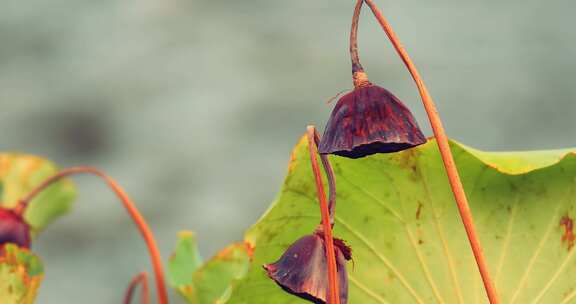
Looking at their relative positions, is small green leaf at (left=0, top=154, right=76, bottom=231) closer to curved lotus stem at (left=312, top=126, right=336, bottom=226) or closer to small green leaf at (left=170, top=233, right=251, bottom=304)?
small green leaf at (left=170, top=233, right=251, bottom=304)

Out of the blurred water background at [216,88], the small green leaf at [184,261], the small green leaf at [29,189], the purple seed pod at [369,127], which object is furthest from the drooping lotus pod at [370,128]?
the blurred water background at [216,88]

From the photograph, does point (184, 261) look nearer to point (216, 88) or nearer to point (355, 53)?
point (355, 53)

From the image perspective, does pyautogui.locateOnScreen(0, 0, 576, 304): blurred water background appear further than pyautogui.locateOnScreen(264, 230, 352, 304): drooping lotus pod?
Yes

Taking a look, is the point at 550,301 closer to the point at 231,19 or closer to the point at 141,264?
the point at 141,264

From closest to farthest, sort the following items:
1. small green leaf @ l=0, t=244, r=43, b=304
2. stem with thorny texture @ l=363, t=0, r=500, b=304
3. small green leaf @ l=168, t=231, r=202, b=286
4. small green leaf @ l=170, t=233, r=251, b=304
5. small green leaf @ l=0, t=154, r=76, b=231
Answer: stem with thorny texture @ l=363, t=0, r=500, b=304, small green leaf @ l=0, t=244, r=43, b=304, small green leaf @ l=170, t=233, r=251, b=304, small green leaf @ l=168, t=231, r=202, b=286, small green leaf @ l=0, t=154, r=76, b=231

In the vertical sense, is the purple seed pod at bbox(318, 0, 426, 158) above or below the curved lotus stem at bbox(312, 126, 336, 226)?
above

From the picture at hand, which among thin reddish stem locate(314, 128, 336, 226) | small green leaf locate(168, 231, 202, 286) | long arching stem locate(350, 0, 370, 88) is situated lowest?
small green leaf locate(168, 231, 202, 286)

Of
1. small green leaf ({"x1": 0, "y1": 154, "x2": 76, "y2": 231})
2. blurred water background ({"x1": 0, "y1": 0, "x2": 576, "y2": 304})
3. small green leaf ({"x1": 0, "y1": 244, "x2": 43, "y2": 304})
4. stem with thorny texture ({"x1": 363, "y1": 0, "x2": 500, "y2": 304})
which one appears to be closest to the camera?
stem with thorny texture ({"x1": 363, "y1": 0, "x2": 500, "y2": 304})

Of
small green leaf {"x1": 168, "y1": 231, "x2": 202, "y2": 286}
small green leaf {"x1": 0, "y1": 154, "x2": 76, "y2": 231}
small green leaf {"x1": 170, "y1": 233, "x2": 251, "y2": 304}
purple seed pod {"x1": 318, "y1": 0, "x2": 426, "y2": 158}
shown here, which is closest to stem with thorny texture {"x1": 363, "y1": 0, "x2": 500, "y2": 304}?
purple seed pod {"x1": 318, "y1": 0, "x2": 426, "y2": 158}
